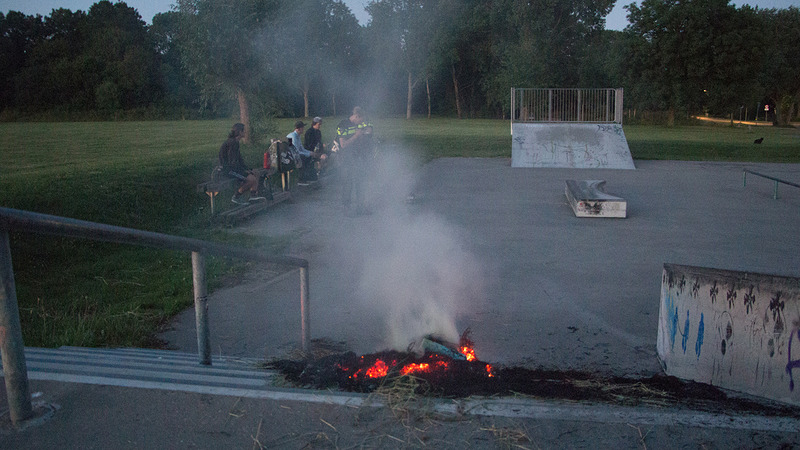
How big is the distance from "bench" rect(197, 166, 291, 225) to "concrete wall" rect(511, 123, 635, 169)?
33.0 feet

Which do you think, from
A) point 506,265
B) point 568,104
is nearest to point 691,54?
point 568,104

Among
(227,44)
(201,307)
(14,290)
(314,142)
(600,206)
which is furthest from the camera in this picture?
(227,44)

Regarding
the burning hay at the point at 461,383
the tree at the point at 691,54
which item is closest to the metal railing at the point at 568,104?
the burning hay at the point at 461,383

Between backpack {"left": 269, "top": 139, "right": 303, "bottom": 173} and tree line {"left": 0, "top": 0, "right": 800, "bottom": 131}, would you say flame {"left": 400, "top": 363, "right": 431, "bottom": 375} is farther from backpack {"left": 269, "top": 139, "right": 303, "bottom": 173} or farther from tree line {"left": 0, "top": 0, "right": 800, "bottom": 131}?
tree line {"left": 0, "top": 0, "right": 800, "bottom": 131}

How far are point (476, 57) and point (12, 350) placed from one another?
215ft

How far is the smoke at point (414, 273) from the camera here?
527 cm

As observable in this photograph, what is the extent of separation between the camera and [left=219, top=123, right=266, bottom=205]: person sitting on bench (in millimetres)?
11094

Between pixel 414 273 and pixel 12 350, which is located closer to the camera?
pixel 12 350

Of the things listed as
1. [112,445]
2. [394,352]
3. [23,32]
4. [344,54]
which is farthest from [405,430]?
[23,32]

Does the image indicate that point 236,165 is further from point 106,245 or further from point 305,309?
point 305,309

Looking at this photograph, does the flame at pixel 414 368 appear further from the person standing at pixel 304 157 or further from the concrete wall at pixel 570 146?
the concrete wall at pixel 570 146

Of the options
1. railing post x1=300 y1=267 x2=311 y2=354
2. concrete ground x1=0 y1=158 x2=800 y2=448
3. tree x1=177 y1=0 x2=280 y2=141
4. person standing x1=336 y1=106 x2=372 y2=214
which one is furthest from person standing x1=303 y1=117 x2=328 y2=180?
railing post x1=300 y1=267 x2=311 y2=354

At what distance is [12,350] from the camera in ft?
7.31

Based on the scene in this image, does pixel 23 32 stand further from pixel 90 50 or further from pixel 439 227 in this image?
pixel 439 227
